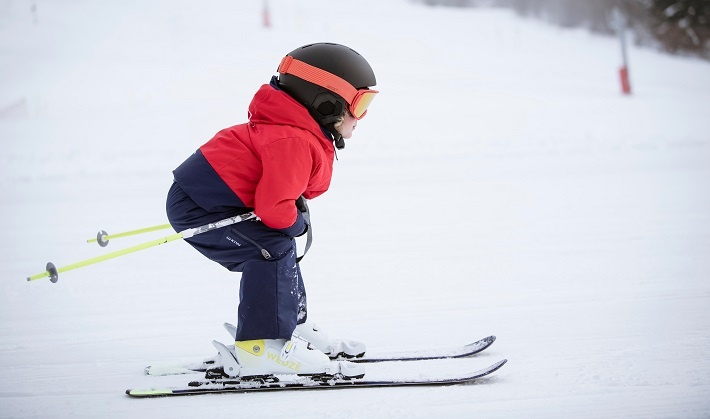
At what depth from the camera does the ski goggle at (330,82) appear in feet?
7.15

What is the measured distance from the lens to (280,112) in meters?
2.14

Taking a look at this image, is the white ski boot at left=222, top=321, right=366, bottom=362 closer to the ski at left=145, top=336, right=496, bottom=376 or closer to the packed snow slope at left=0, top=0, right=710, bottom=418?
the ski at left=145, top=336, right=496, bottom=376

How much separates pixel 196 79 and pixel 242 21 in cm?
445

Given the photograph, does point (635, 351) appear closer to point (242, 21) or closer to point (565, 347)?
point (565, 347)

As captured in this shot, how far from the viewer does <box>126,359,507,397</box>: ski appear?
2.12 meters

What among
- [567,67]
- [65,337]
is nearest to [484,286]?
[65,337]

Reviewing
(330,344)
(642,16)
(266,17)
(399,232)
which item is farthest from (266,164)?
(642,16)

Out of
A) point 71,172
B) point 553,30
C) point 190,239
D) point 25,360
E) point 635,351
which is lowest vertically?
point 635,351

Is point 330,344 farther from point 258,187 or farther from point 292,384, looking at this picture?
point 258,187

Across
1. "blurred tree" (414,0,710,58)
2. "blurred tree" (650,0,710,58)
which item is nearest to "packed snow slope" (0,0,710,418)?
"blurred tree" (650,0,710,58)

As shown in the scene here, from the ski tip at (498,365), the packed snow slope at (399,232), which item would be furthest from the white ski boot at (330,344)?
the ski tip at (498,365)

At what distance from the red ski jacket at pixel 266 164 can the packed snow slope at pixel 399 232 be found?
2.21ft

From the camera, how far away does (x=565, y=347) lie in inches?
96.3

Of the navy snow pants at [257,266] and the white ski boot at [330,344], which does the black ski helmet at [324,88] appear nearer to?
the navy snow pants at [257,266]
